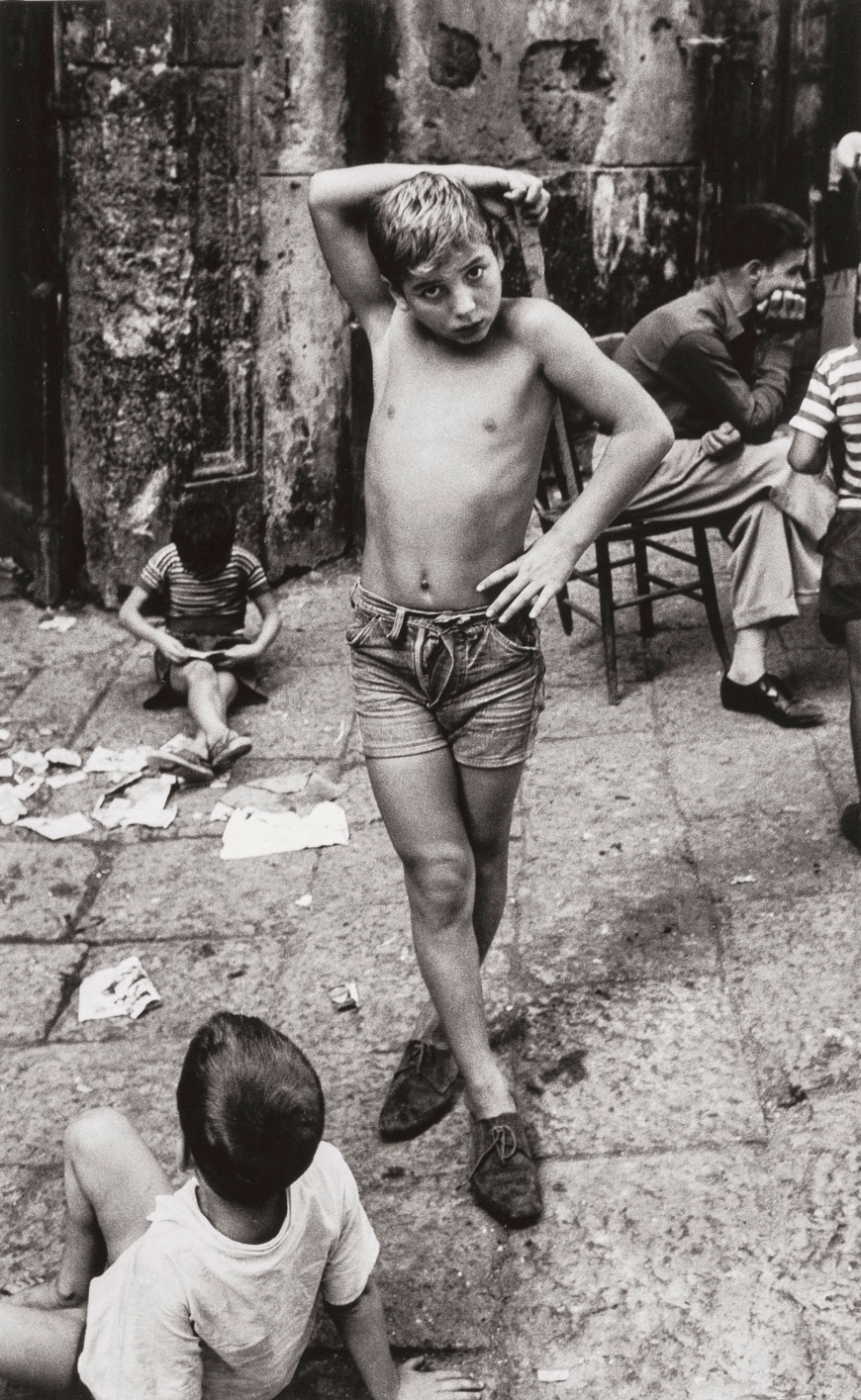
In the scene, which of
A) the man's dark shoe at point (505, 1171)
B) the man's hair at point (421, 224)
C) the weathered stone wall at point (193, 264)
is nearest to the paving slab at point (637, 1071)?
the man's dark shoe at point (505, 1171)

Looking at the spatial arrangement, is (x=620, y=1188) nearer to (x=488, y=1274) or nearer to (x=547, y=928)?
(x=488, y=1274)

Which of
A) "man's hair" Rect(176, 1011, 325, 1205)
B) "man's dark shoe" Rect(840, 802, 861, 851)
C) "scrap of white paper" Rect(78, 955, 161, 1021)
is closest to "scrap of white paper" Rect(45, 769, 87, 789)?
"scrap of white paper" Rect(78, 955, 161, 1021)

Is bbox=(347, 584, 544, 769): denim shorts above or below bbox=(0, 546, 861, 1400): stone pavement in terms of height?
above

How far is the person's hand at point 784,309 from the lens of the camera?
222 inches

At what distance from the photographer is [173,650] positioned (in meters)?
5.79

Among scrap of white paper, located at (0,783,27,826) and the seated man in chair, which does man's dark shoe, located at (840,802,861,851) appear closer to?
the seated man in chair

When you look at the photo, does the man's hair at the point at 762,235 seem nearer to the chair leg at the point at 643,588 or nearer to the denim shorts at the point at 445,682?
the chair leg at the point at 643,588

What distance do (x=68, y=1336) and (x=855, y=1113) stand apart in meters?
1.65

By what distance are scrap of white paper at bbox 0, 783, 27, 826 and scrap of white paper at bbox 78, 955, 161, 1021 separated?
1079mm

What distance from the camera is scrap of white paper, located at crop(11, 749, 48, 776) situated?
5.59 meters

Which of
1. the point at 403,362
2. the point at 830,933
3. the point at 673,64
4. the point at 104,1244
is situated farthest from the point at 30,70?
the point at 104,1244

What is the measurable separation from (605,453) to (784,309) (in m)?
2.75

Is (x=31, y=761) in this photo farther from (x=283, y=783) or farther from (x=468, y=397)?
(x=468, y=397)

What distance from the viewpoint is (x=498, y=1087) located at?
3.43 metres
